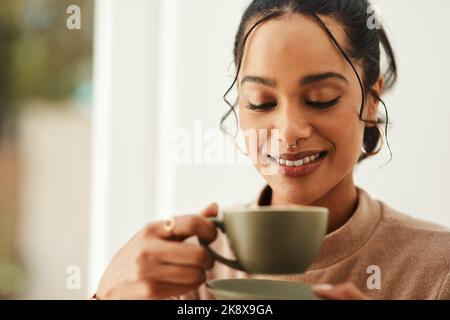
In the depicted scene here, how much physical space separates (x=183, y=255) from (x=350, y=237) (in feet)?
0.96

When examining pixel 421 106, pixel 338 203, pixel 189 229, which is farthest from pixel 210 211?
pixel 421 106

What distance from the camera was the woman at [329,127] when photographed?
2.11ft

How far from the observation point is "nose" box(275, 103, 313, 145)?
0.64 metres

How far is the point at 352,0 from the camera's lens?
0.70 m

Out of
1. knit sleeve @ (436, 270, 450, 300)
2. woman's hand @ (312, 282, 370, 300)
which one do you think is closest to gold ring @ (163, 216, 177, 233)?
woman's hand @ (312, 282, 370, 300)

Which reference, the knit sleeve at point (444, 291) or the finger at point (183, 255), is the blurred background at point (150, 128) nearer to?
the knit sleeve at point (444, 291)

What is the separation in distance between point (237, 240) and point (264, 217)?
4 cm

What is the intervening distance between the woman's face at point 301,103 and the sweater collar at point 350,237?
0.19 ft

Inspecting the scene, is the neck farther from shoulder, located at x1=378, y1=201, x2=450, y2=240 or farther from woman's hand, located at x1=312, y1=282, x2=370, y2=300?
woman's hand, located at x1=312, y1=282, x2=370, y2=300

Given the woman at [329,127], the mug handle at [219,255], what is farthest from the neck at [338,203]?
the mug handle at [219,255]

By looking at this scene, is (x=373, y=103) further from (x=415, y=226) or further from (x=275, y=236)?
(x=275, y=236)

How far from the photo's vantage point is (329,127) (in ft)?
2.17
